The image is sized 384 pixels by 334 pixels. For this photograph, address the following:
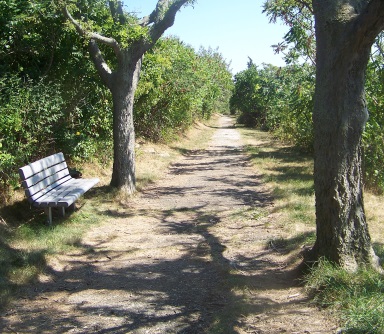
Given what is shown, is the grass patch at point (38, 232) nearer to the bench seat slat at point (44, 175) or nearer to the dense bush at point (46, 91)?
the dense bush at point (46, 91)

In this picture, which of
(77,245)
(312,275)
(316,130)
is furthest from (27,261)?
(316,130)

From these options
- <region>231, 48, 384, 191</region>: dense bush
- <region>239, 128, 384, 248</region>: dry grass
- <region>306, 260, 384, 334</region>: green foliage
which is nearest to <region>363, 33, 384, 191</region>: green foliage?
<region>231, 48, 384, 191</region>: dense bush

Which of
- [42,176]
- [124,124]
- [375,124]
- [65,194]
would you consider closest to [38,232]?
[65,194]

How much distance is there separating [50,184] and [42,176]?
430 mm

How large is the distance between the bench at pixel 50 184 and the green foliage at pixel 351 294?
367 cm

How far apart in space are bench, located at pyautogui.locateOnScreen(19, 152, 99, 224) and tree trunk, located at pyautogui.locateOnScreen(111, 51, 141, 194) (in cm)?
122

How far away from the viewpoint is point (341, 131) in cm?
457

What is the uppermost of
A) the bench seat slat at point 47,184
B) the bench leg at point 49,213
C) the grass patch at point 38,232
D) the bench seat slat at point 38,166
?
the bench seat slat at point 38,166

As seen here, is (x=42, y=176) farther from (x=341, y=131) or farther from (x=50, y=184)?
(x=341, y=131)

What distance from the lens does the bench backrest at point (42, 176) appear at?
6408mm

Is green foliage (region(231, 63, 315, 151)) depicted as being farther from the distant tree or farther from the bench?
the bench

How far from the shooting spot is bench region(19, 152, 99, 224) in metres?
6.47

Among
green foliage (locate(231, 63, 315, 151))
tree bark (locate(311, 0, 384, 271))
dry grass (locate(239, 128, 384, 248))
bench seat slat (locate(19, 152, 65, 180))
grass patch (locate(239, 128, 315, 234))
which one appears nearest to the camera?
tree bark (locate(311, 0, 384, 271))

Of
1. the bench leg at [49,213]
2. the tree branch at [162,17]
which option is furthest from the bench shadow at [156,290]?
the tree branch at [162,17]
